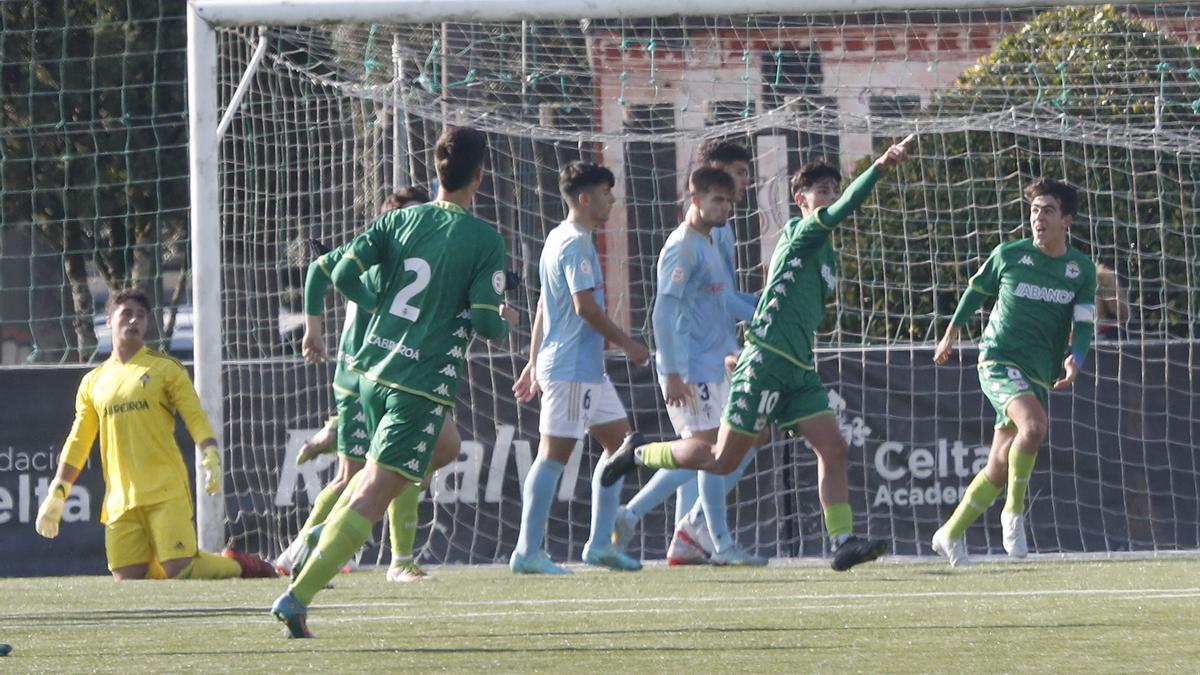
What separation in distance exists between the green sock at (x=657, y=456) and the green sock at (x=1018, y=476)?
5.70 ft

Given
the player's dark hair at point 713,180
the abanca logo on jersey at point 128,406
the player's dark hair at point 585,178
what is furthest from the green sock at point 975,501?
the abanca logo on jersey at point 128,406

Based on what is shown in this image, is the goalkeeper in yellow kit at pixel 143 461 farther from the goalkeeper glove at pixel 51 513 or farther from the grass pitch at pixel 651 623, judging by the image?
the goalkeeper glove at pixel 51 513

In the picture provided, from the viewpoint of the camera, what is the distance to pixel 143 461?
34.2 ft

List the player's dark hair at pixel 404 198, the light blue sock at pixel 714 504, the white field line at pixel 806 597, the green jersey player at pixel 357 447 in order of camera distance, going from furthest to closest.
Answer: the light blue sock at pixel 714 504 → the player's dark hair at pixel 404 198 → the green jersey player at pixel 357 447 → the white field line at pixel 806 597

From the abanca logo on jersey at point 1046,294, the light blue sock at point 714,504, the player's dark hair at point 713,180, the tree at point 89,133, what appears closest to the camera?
the player's dark hair at point 713,180

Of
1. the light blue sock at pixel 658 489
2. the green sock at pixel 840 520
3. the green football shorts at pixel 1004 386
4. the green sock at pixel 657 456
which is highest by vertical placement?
the green football shorts at pixel 1004 386

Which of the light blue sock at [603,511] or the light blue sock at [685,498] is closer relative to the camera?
the light blue sock at [603,511]

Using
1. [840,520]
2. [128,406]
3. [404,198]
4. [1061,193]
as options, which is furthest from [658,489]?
[128,406]

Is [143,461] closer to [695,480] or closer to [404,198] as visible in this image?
[404,198]

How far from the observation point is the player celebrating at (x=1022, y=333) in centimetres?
973

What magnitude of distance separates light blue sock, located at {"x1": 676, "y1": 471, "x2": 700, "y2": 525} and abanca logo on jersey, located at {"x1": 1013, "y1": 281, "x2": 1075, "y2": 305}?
2.03 meters

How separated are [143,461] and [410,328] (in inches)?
173

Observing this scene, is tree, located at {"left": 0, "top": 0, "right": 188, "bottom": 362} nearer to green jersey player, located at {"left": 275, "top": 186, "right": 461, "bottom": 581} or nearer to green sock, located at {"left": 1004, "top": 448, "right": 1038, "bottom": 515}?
green jersey player, located at {"left": 275, "top": 186, "right": 461, "bottom": 581}

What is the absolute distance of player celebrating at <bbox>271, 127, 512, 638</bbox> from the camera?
6281mm
